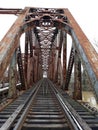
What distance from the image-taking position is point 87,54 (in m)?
7.50

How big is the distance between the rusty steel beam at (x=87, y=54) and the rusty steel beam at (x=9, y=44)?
6.27ft

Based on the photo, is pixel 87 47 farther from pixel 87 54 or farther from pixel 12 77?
pixel 12 77

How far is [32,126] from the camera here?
19.7 feet

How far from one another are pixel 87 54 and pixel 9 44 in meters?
2.30

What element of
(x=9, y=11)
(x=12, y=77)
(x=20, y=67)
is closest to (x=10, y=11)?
(x=9, y=11)

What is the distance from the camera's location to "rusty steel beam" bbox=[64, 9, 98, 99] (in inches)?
260

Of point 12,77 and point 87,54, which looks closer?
point 87,54

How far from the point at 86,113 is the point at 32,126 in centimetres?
213

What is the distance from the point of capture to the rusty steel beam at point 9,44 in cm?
744

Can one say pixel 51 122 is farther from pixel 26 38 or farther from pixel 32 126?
pixel 26 38

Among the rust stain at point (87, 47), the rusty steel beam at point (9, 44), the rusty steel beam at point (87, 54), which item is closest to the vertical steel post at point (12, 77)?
the rusty steel beam at point (9, 44)

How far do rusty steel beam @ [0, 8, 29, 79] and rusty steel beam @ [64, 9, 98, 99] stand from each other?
6.27 feet

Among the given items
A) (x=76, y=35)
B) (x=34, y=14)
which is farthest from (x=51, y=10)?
(x=76, y=35)

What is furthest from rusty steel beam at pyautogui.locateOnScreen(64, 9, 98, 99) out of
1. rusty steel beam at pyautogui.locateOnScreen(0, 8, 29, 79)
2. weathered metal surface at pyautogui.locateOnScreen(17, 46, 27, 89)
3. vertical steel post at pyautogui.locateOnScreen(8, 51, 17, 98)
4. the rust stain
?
weathered metal surface at pyautogui.locateOnScreen(17, 46, 27, 89)
